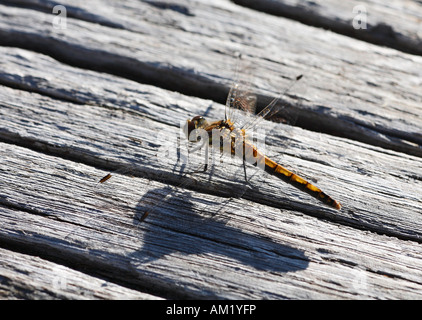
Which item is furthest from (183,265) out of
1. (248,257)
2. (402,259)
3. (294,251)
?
(402,259)

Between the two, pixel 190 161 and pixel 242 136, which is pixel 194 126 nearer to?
pixel 190 161

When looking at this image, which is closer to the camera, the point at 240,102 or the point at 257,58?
the point at 240,102

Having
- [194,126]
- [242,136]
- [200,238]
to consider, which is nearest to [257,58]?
[242,136]

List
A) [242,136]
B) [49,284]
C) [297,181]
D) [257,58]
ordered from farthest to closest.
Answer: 1. [257,58]
2. [242,136]
3. [297,181]
4. [49,284]

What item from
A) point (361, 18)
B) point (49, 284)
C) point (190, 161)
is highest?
point (361, 18)

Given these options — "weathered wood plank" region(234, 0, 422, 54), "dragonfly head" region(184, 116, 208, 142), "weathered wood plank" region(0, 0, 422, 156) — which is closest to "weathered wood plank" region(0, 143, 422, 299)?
"dragonfly head" region(184, 116, 208, 142)

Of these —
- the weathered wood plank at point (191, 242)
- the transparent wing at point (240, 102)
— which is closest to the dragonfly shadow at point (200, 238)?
the weathered wood plank at point (191, 242)

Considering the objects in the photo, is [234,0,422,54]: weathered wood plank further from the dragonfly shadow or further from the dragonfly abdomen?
the dragonfly shadow
